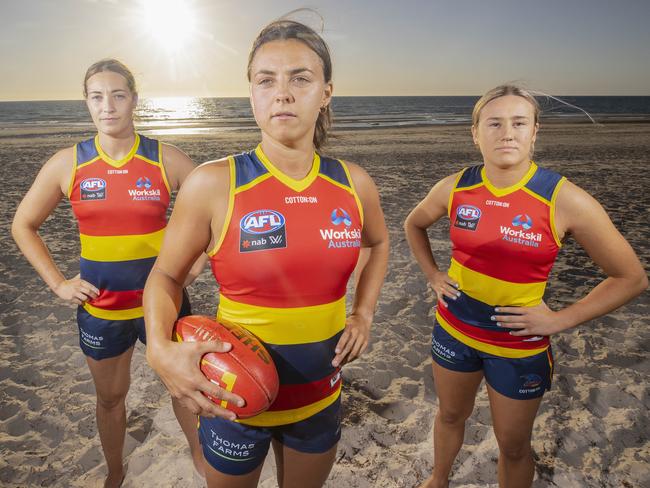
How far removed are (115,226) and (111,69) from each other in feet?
3.60

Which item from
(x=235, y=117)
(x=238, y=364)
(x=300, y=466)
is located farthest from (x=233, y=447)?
(x=235, y=117)

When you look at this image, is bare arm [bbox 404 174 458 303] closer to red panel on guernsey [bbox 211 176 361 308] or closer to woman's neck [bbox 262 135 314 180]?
red panel on guernsey [bbox 211 176 361 308]

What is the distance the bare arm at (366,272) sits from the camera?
2111 millimetres

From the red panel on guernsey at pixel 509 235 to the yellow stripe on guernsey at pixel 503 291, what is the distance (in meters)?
0.03

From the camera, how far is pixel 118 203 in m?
2.99

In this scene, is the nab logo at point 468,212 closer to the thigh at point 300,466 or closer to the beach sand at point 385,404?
the beach sand at point 385,404

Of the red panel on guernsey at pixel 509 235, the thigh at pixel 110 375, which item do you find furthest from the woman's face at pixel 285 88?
the thigh at pixel 110 375

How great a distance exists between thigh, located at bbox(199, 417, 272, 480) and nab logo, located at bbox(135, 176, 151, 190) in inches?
70.7

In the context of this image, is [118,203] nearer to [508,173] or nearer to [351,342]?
[351,342]

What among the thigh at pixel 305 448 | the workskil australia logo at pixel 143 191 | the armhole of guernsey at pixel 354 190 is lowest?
the thigh at pixel 305 448

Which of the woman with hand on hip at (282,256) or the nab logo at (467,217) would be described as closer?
the woman with hand on hip at (282,256)

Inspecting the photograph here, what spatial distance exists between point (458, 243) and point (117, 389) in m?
2.65

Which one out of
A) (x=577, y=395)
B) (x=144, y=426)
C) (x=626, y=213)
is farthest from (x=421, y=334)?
(x=626, y=213)

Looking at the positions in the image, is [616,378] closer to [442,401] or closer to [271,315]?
[442,401]
